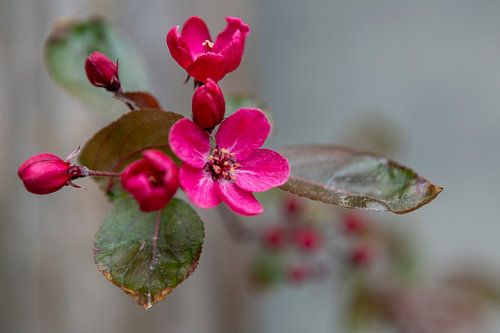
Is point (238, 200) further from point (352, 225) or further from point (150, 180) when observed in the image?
point (352, 225)

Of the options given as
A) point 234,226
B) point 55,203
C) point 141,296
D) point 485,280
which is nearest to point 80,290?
point 55,203

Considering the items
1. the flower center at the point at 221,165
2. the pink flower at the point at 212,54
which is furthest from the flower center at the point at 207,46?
the flower center at the point at 221,165

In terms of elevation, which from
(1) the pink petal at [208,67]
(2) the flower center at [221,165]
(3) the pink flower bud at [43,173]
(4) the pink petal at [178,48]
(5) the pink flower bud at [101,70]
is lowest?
(3) the pink flower bud at [43,173]

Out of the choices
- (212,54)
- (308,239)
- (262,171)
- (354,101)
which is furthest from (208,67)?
(354,101)

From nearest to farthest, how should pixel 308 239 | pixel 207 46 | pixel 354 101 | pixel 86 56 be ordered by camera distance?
pixel 207 46 → pixel 86 56 → pixel 308 239 → pixel 354 101

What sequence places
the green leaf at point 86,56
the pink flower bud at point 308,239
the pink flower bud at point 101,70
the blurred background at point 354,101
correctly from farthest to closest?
the blurred background at point 354,101, the pink flower bud at point 308,239, the green leaf at point 86,56, the pink flower bud at point 101,70

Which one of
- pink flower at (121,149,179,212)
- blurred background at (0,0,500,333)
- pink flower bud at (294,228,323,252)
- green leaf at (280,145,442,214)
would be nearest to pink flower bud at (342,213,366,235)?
pink flower bud at (294,228,323,252)

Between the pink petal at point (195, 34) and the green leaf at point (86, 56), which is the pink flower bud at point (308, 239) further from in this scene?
the pink petal at point (195, 34)

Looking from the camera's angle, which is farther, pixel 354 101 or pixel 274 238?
pixel 354 101
